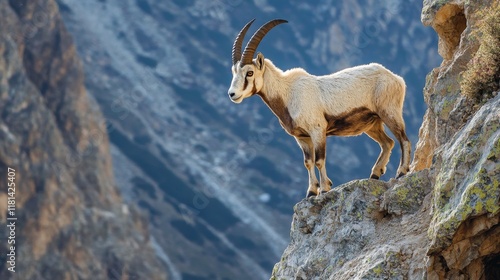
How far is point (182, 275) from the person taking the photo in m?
110

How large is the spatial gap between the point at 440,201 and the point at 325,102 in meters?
6.01

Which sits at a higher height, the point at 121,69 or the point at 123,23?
the point at 123,23

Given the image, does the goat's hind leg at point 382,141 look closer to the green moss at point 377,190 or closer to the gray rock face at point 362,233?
the gray rock face at point 362,233

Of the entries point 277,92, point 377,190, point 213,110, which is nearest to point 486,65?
point 377,190

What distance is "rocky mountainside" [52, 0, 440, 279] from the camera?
128 meters

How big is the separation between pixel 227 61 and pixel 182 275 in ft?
→ 216

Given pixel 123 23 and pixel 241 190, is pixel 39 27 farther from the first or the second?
pixel 123 23

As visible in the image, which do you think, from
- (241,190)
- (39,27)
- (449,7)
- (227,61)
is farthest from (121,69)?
(449,7)

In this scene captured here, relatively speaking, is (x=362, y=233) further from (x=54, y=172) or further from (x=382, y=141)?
(x=54, y=172)

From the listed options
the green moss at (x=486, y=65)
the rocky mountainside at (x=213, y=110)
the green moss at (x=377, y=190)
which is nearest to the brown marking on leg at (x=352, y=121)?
the green moss at (x=377, y=190)

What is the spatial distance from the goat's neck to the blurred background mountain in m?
58.3

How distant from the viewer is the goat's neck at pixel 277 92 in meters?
21.5

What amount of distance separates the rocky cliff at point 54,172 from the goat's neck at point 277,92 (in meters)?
57.8

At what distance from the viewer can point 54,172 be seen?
91938mm
